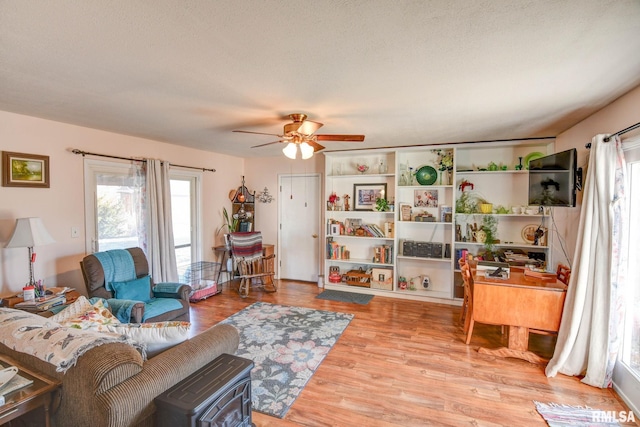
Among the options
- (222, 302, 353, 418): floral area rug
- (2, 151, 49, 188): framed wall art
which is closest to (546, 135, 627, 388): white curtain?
(222, 302, 353, 418): floral area rug

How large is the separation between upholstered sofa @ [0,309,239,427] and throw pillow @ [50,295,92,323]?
0.25m

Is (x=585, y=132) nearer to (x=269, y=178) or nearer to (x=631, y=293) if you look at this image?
(x=631, y=293)

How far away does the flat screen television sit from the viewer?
284 cm

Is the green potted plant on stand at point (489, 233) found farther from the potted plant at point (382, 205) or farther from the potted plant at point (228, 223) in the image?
the potted plant at point (228, 223)

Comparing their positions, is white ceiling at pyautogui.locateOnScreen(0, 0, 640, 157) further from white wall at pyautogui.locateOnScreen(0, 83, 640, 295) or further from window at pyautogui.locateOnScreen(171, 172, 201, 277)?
window at pyautogui.locateOnScreen(171, 172, 201, 277)

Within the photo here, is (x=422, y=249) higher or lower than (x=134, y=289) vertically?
higher

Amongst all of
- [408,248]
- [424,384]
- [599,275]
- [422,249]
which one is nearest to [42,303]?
[424,384]

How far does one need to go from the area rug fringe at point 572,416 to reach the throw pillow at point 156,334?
249 centimetres

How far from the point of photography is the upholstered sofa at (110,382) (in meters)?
1.27

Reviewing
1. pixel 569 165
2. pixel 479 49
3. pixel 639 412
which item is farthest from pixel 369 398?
pixel 569 165

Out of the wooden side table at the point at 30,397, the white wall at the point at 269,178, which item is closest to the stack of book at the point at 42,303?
the wooden side table at the point at 30,397

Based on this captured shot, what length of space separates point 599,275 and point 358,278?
3.15 meters

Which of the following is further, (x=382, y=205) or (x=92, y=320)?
(x=382, y=205)

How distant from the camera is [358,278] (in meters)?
5.09
